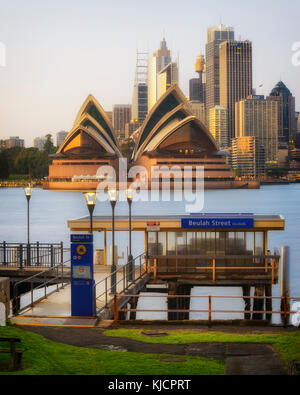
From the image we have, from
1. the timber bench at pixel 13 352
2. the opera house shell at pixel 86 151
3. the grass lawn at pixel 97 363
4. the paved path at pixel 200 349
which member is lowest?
the paved path at pixel 200 349

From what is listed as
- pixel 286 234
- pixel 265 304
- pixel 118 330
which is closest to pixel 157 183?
pixel 286 234

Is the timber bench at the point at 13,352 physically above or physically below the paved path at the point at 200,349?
above

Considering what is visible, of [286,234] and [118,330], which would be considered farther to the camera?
[286,234]

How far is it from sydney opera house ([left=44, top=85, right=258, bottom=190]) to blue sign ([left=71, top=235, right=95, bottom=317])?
430 ft

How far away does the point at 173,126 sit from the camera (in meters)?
150

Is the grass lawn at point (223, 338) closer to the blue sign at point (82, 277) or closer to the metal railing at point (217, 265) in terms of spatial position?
the blue sign at point (82, 277)

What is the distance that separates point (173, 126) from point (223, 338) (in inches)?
5506

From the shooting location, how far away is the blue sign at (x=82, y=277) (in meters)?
14.3

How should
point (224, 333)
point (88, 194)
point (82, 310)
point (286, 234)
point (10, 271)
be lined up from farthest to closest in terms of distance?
1. point (286, 234)
2. point (10, 271)
3. point (88, 194)
4. point (82, 310)
5. point (224, 333)

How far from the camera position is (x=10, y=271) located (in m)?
22.9

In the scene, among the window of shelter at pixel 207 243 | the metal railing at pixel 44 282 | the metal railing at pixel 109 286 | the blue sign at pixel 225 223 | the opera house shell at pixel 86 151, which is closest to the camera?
the metal railing at pixel 109 286

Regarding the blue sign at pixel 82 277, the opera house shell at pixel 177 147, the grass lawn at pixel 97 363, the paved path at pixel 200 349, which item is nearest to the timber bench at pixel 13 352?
the grass lawn at pixel 97 363
